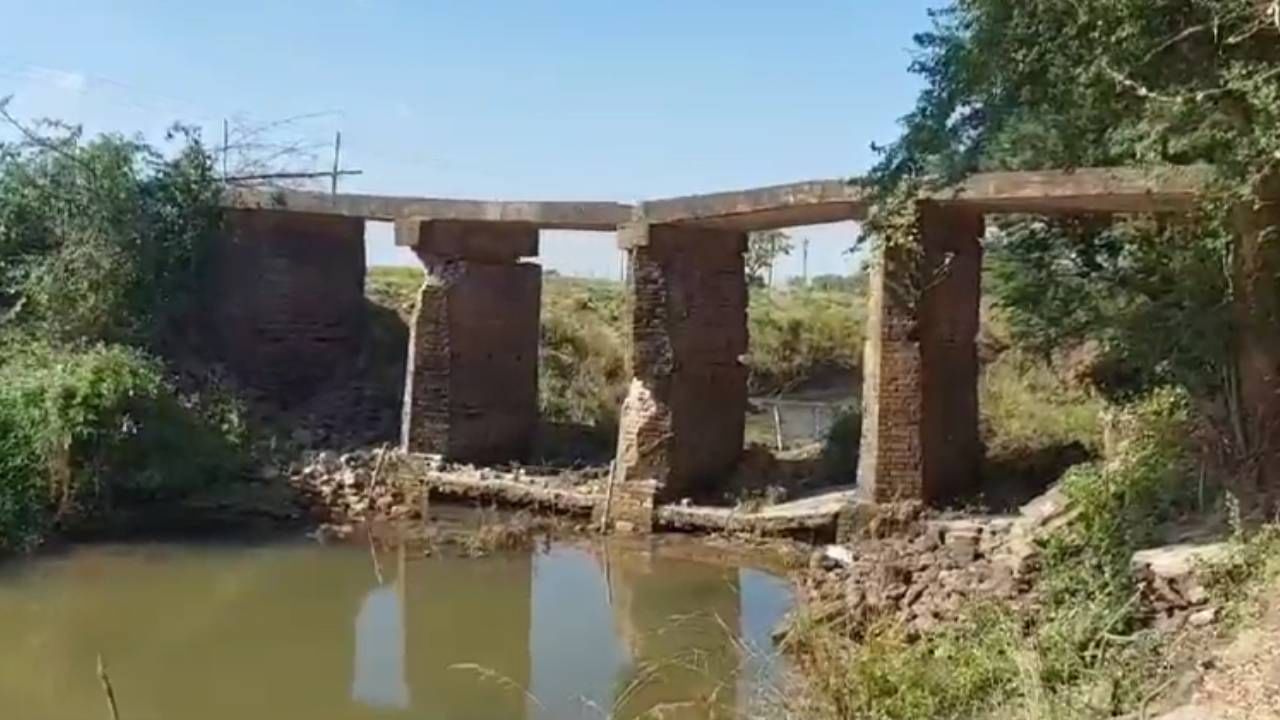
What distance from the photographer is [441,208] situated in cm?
1428

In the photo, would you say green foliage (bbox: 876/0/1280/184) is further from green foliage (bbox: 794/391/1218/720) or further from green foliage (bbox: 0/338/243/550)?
green foliage (bbox: 0/338/243/550)

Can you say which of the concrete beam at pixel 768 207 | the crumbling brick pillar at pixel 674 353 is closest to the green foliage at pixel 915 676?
the concrete beam at pixel 768 207

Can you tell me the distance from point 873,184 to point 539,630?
4145 mm

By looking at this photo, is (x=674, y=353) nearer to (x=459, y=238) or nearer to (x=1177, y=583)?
(x=459, y=238)

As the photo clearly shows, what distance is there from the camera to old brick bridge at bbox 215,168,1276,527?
1140cm

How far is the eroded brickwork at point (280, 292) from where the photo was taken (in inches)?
626

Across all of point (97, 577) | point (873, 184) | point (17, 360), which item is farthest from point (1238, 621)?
point (17, 360)

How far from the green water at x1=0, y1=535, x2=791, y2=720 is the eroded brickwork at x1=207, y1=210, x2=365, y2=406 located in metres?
3.88

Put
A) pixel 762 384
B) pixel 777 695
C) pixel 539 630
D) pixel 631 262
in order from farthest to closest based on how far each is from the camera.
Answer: pixel 762 384 → pixel 631 262 → pixel 539 630 → pixel 777 695

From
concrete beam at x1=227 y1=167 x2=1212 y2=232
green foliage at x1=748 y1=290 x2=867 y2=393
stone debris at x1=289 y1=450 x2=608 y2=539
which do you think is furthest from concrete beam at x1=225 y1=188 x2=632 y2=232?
green foliage at x1=748 y1=290 x2=867 y2=393

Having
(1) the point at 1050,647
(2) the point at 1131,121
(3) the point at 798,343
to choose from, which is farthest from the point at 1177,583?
(3) the point at 798,343

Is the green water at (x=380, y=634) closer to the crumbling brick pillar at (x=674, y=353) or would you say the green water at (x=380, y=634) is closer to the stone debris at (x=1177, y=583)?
the crumbling brick pillar at (x=674, y=353)

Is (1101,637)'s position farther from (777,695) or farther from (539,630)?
(539,630)

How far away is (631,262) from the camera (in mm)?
13195
